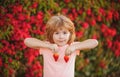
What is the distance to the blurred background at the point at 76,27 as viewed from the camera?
7.44m

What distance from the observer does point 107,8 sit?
27.8 feet

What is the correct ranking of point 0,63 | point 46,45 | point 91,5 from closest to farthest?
point 46,45 < point 0,63 < point 91,5

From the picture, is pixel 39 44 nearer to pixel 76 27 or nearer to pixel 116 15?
pixel 76 27

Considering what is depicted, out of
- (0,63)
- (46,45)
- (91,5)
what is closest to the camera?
(46,45)

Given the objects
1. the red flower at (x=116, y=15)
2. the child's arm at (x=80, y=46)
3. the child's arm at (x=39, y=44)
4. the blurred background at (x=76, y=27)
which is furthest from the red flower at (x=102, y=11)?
the child's arm at (x=39, y=44)

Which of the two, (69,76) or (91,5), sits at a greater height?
(91,5)

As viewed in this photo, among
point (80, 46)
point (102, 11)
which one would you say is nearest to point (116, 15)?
point (102, 11)

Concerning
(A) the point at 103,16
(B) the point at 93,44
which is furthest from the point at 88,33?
(B) the point at 93,44

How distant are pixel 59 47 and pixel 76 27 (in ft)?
7.05

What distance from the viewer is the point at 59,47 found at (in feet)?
19.8

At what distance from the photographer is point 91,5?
820cm

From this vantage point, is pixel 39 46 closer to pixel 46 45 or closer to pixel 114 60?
pixel 46 45

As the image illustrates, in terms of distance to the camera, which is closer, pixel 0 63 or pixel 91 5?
pixel 0 63

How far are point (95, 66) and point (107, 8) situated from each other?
2.83 ft
